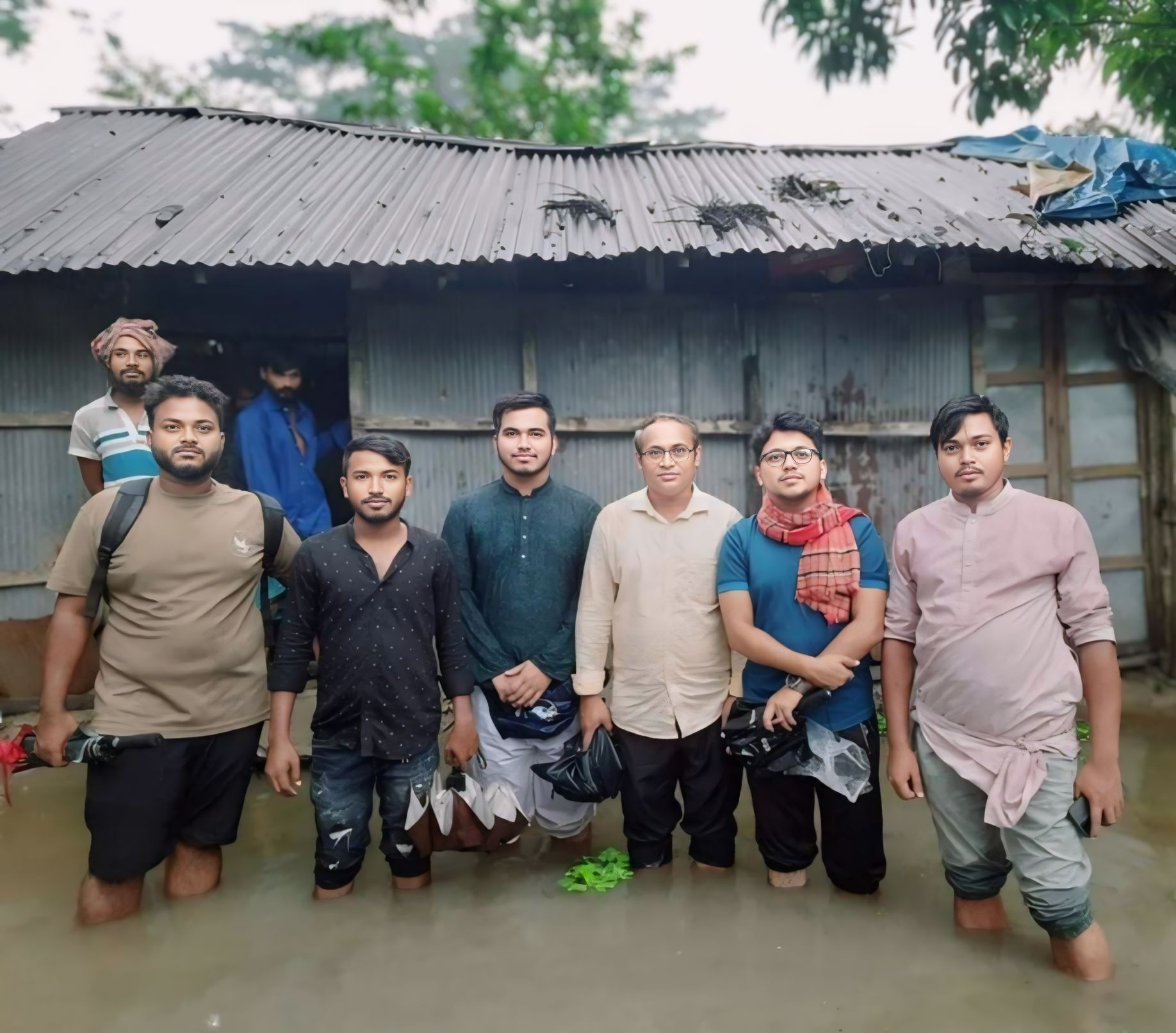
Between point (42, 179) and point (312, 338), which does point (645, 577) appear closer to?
point (312, 338)

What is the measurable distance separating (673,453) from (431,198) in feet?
10.3

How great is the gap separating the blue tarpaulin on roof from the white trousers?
449 cm

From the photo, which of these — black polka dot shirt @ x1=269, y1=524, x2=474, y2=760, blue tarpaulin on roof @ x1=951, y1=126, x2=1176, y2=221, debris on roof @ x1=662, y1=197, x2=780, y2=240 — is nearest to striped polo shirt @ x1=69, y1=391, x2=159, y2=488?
black polka dot shirt @ x1=269, y1=524, x2=474, y2=760

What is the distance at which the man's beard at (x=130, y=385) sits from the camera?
380 cm

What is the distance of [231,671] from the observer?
2.99 m

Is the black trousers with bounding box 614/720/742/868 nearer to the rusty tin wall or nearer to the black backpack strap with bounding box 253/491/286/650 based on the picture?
the black backpack strap with bounding box 253/491/286/650

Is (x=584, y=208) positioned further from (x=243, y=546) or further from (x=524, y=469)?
(x=243, y=546)

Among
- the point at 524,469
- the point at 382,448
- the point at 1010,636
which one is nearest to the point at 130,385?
the point at 382,448

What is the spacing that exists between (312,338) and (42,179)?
1.83 m

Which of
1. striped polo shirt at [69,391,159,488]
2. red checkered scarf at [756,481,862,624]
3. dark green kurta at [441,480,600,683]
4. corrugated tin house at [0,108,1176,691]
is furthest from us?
corrugated tin house at [0,108,1176,691]

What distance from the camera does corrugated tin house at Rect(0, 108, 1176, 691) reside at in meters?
4.62

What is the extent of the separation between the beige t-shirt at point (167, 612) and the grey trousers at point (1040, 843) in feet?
8.13

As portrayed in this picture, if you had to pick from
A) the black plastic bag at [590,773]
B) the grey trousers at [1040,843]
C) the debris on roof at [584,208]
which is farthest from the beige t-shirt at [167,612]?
the debris on roof at [584,208]

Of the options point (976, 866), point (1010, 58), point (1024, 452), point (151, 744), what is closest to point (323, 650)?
point (151, 744)
